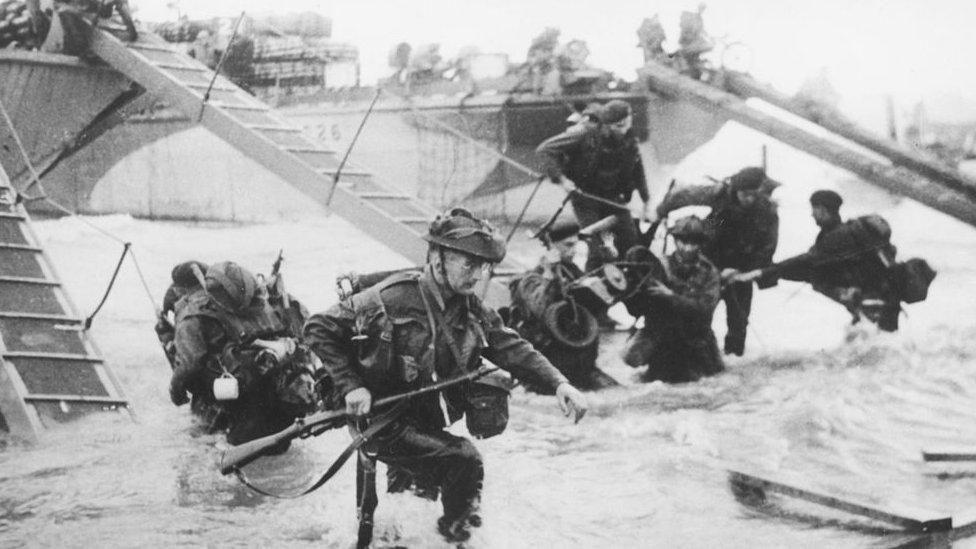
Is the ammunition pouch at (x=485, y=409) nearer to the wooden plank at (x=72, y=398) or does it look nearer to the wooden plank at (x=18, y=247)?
the wooden plank at (x=72, y=398)

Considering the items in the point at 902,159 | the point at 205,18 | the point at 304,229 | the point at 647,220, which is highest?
the point at 205,18

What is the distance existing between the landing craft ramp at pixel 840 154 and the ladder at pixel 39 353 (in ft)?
24.2

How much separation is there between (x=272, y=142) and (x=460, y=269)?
21.4 feet

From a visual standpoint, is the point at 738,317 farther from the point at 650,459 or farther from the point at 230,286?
the point at 230,286

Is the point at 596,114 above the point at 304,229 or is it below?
above

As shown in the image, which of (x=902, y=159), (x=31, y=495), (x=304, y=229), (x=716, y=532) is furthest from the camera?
(x=304, y=229)

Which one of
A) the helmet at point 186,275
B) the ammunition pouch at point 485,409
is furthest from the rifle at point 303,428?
the helmet at point 186,275

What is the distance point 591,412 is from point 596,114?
10.3 feet

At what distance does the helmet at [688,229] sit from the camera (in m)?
7.90

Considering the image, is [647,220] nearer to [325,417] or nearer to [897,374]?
[897,374]

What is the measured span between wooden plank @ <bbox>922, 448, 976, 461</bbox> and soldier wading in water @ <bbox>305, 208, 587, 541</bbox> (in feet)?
9.41

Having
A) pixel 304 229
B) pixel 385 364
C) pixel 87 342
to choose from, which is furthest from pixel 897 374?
pixel 304 229

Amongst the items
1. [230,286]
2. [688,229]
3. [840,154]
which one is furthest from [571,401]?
[840,154]

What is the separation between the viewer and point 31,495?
18.3ft
